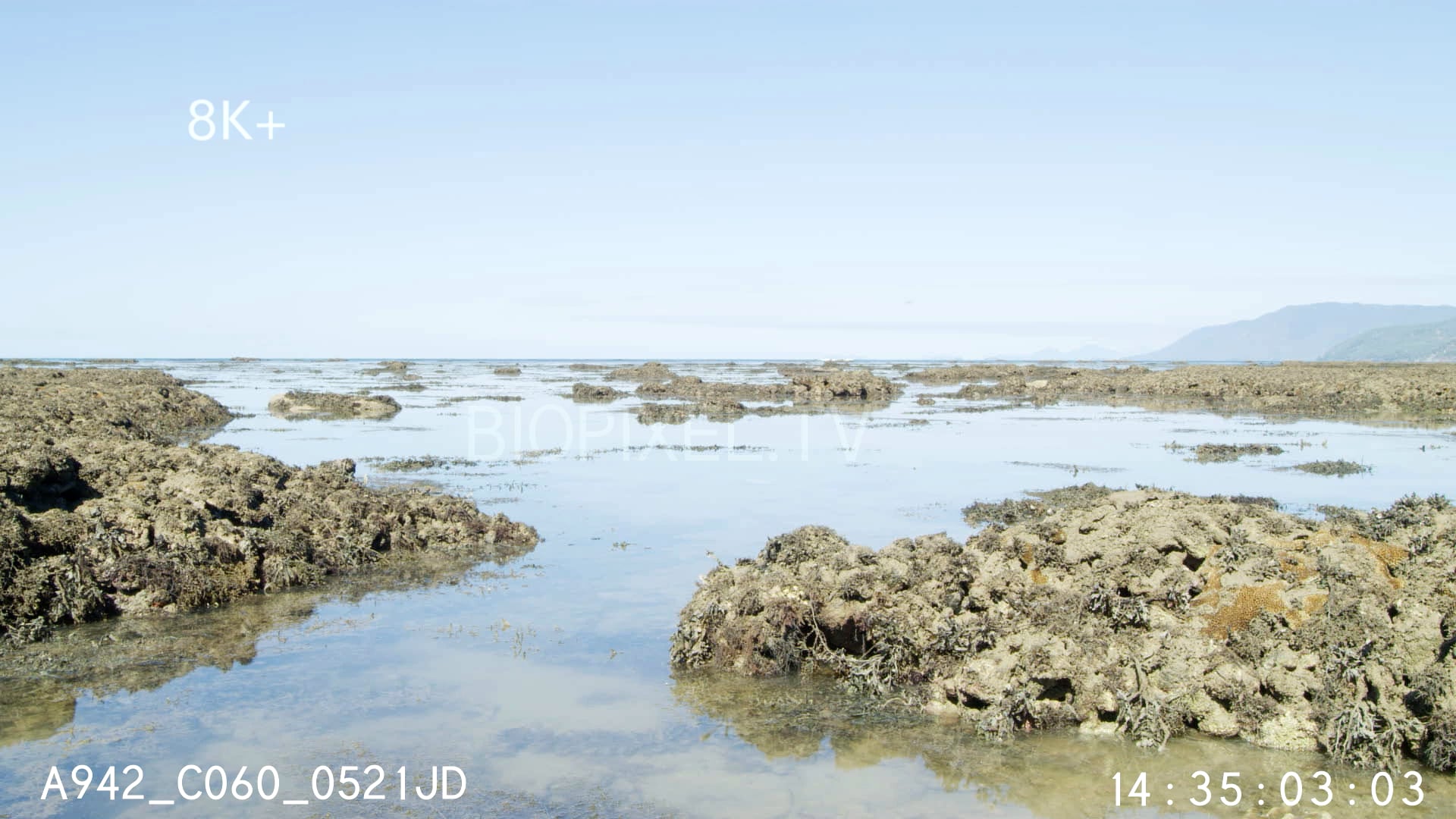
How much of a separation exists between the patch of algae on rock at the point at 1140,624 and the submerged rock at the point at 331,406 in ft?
90.8

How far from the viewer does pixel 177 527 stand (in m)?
10.8

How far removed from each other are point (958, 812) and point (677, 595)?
17.0ft

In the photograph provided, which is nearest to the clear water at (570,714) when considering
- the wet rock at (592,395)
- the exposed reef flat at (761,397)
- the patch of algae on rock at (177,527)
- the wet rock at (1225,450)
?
the patch of algae on rock at (177,527)

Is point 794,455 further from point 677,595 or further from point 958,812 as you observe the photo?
point 958,812

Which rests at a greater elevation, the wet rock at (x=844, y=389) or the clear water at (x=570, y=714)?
the wet rock at (x=844, y=389)

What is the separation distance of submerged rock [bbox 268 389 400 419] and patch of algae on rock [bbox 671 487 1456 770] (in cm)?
2767

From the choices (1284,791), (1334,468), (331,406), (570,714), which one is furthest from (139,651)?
(331,406)

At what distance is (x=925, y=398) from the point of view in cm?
4331

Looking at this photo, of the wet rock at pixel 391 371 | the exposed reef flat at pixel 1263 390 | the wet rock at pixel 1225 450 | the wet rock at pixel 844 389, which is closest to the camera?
the wet rock at pixel 1225 450

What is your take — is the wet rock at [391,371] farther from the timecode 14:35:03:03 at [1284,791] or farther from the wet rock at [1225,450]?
the timecode 14:35:03:03 at [1284,791]

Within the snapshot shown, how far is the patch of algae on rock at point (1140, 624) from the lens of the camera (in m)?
7.02

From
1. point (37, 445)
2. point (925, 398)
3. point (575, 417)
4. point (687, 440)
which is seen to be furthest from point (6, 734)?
point (925, 398)

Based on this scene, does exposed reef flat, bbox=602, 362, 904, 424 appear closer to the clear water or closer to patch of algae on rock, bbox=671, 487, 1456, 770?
the clear water

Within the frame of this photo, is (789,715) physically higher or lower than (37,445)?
lower
